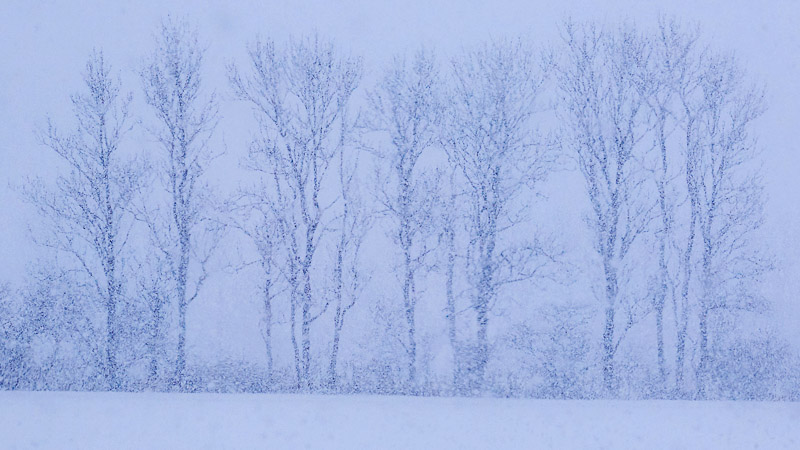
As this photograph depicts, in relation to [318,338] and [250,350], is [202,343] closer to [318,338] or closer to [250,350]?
[250,350]

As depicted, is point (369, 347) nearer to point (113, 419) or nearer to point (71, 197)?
point (113, 419)

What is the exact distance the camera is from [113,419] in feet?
32.4

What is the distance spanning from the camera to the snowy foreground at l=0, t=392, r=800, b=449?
31.6 feet

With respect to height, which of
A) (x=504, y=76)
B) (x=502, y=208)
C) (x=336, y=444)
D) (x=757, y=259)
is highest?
(x=504, y=76)

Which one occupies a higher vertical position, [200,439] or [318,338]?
[318,338]

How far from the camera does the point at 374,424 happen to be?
995 cm

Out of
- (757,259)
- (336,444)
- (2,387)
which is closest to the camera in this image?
(336,444)

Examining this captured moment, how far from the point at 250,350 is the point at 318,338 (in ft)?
4.96

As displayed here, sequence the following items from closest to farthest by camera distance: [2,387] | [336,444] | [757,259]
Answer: [336,444]
[2,387]
[757,259]

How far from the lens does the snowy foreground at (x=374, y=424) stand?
9641mm

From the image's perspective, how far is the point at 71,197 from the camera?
49.8 ft

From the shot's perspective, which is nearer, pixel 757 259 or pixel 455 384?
pixel 455 384

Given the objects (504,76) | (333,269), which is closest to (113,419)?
(333,269)

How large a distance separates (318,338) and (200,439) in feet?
18.4
